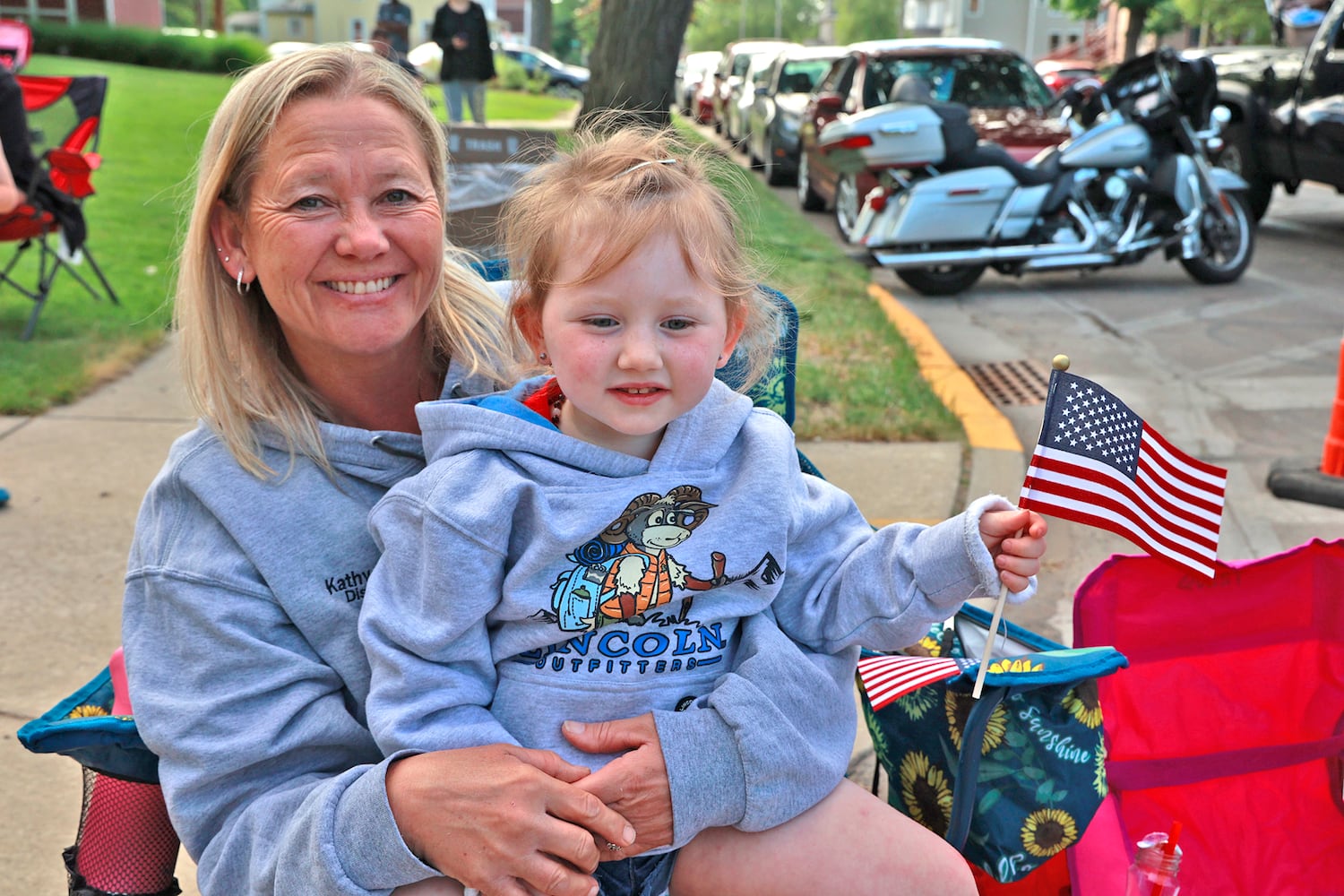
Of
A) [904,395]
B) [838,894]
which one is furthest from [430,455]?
[904,395]

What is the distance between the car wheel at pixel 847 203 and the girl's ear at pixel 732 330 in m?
6.93

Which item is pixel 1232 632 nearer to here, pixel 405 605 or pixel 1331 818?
pixel 1331 818

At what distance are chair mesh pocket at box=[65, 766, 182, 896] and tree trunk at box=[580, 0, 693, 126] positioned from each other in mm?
4957

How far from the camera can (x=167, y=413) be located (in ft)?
18.2

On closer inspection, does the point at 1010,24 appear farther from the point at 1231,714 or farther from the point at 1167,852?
the point at 1167,852

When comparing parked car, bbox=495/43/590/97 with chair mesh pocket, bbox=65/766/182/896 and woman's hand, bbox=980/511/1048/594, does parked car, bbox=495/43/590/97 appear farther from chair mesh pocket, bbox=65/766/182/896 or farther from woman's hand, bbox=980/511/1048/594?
woman's hand, bbox=980/511/1048/594

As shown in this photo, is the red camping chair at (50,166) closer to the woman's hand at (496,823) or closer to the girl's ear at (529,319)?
the girl's ear at (529,319)

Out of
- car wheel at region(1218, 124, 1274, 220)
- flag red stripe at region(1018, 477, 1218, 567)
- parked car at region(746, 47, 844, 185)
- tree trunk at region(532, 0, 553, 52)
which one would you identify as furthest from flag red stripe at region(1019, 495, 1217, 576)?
tree trunk at region(532, 0, 553, 52)

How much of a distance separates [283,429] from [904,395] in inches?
158

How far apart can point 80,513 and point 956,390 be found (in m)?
3.78

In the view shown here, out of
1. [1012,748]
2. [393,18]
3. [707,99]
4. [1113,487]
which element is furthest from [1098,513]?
[707,99]

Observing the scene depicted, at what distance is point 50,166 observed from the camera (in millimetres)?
6820

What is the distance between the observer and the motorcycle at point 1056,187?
307 inches

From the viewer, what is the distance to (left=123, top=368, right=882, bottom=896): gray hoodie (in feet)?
5.43
